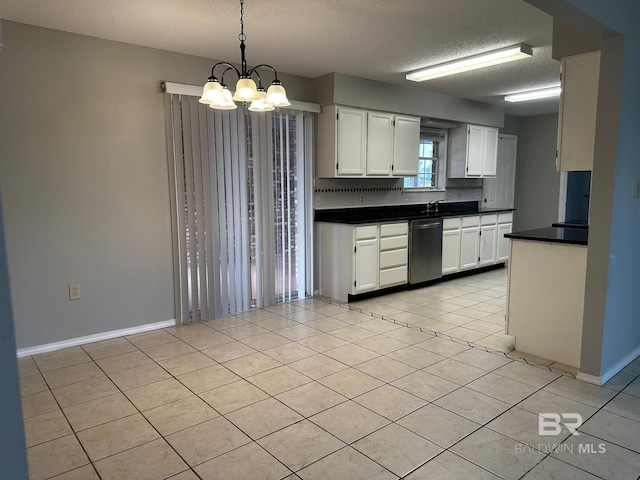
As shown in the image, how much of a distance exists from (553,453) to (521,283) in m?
1.38

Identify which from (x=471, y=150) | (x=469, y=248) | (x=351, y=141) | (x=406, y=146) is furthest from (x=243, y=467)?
(x=471, y=150)

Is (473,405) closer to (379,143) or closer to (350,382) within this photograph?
(350,382)

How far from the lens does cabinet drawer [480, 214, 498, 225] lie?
6.00 meters

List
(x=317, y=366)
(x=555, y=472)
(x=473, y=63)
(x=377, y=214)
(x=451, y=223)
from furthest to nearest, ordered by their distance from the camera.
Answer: (x=451, y=223)
(x=377, y=214)
(x=473, y=63)
(x=317, y=366)
(x=555, y=472)

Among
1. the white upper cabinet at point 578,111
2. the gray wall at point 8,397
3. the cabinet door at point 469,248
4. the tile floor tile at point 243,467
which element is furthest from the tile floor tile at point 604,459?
the cabinet door at point 469,248

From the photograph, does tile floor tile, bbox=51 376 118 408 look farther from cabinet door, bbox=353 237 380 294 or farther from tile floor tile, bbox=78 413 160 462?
cabinet door, bbox=353 237 380 294

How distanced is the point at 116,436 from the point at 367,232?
3093 millimetres

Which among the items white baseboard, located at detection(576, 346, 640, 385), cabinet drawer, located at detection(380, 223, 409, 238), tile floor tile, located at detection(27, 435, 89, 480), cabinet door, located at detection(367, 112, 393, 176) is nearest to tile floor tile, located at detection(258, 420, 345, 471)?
tile floor tile, located at detection(27, 435, 89, 480)

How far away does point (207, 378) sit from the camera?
284cm

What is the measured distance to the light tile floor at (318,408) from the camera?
1.95 metres

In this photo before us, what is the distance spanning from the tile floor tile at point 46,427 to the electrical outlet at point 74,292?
1.19 m

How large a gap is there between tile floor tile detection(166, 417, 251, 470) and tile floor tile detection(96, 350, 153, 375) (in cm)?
103

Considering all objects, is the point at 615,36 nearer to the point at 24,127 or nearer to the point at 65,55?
the point at 65,55

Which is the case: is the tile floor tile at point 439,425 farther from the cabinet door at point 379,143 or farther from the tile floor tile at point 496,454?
the cabinet door at point 379,143
